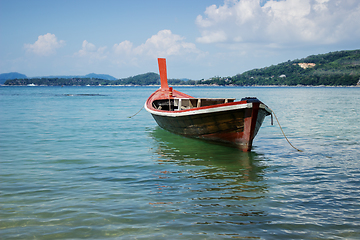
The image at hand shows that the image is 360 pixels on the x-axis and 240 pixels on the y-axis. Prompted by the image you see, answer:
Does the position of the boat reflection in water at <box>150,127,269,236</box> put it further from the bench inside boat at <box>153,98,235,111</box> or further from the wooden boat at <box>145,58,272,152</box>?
the bench inside boat at <box>153,98,235,111</box>

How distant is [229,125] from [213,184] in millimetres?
3776

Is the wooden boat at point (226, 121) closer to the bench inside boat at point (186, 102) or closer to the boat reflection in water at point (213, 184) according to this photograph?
the boat reflection in water at point (213, 184)

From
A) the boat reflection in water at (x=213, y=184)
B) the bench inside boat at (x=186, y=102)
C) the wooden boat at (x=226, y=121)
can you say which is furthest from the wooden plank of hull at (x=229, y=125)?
the bench inside boat at (x=186, y=102)

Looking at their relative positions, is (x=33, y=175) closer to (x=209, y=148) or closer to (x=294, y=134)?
(x=209, y=148)

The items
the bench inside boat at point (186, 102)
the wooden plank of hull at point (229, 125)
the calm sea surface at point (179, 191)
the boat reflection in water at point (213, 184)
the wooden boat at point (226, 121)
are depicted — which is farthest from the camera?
the bench inside boat at point (186, 102)

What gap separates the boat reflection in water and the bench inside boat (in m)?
3.59

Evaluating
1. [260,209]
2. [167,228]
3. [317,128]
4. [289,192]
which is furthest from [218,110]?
[317,128]

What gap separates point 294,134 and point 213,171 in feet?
28.2

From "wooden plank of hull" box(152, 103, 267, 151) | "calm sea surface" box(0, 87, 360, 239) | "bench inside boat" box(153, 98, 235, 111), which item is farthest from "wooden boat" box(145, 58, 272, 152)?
"bench inside boat" box(153, 98, 235, 111)

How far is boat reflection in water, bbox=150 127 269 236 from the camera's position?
18.3 feet

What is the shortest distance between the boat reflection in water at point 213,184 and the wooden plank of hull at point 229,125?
1.67ft

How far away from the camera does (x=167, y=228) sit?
5.03 meters

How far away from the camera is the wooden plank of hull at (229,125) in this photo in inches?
396

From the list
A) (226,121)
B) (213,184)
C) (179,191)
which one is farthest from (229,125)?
(179,191)
